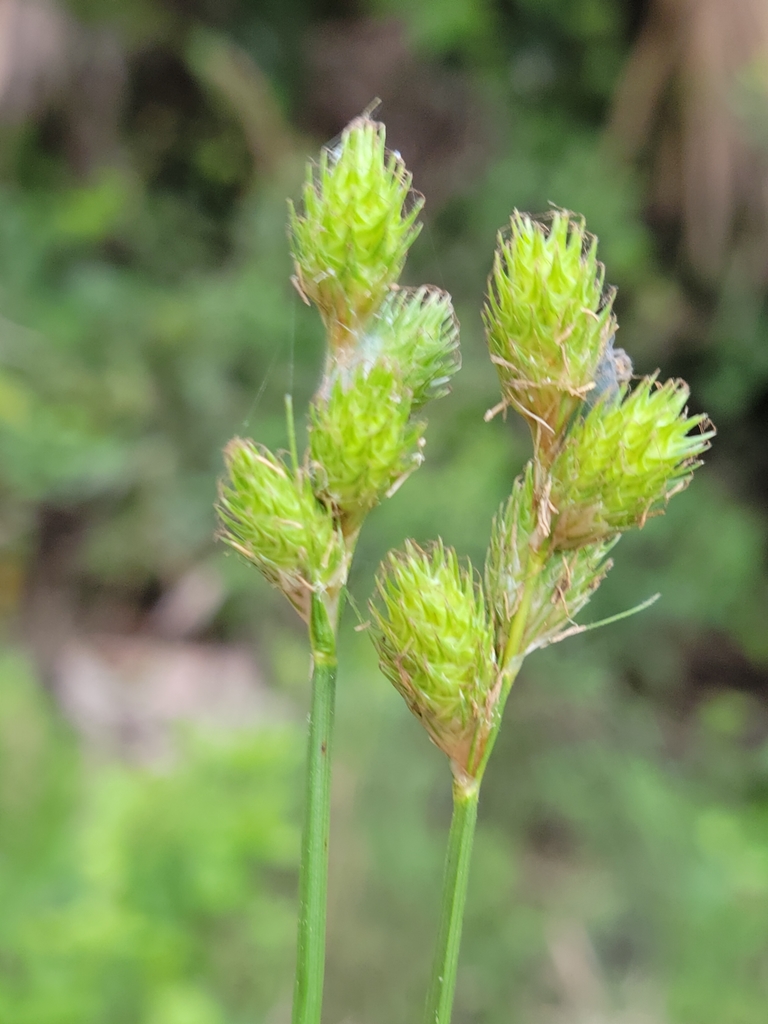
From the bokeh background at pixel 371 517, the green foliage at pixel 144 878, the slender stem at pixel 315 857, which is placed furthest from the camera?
the bokeh background at pixel 371 517

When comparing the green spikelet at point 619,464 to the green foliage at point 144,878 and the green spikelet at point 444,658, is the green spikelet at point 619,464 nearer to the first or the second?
the green spikelet at point 444,658

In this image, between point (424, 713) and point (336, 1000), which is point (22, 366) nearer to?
point (336, 1000)

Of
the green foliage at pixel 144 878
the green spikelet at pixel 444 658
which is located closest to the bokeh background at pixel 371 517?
the green foliage at pixel 144 878

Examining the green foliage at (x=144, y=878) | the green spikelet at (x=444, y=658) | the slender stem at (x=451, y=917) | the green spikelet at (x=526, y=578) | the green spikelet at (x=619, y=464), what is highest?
the green spikelet at (x=619, y=464)

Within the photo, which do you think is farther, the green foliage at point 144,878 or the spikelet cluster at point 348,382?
the green foliage at point 144,878

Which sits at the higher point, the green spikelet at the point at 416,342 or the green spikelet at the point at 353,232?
the green spikelet at the point at 353,232


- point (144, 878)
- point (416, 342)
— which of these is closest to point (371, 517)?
point (144, 878)

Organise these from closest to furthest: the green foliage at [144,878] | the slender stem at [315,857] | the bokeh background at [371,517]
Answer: the slender stem at [315,857]
the green foliage at [144,878]
the bokeh background at [371,517]
